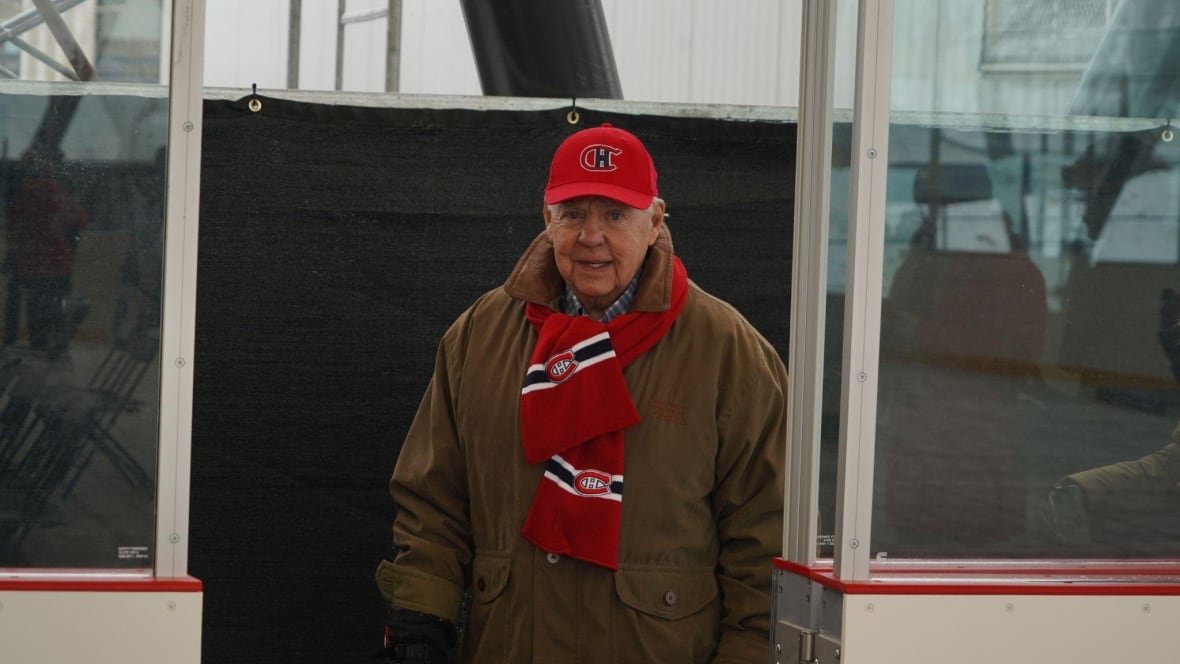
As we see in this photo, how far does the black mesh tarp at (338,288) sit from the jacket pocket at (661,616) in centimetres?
157

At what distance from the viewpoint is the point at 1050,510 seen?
1975 millimetres

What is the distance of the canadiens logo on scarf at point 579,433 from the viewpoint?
8.13 ft

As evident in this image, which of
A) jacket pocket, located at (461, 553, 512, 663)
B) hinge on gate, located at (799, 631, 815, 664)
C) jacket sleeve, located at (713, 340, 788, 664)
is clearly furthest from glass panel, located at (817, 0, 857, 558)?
jacket pocket, located at (461, 553, 512, 663)

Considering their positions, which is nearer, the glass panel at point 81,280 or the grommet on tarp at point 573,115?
the glass panel at point 81,280

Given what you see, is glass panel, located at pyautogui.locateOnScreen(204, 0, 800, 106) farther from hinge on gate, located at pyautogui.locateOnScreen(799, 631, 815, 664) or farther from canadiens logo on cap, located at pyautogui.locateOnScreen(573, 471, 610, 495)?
hinge on gate, located at pyautogui.locateOnScreen(799, 631, 815, 664)

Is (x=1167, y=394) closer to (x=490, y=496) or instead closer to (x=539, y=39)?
(x=490, y=496)

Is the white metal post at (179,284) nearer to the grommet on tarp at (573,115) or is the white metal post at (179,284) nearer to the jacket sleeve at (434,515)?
the jacket sleeve at (434,515)

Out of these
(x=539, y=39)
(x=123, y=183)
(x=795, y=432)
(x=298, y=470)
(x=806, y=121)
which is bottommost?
(x=298, y=470)

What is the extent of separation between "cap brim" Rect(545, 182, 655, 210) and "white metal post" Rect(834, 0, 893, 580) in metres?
0.73

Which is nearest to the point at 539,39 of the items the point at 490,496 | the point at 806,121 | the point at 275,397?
the point at 275,397

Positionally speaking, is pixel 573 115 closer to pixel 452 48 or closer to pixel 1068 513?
pixel 452 48

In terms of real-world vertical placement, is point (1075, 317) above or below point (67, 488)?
above

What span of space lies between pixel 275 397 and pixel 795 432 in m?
2.18

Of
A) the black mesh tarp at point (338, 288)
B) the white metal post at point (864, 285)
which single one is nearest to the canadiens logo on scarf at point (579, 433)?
the white metal post at point (864, 285)
